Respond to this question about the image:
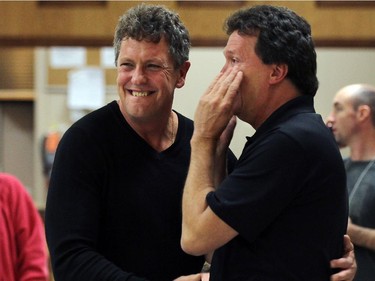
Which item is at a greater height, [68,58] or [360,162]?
[68,58]

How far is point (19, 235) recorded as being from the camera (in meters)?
2.41

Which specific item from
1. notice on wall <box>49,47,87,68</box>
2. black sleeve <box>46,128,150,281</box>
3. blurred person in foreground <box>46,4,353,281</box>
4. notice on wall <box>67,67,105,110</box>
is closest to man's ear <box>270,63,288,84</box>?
blurred person in foreground <box>46,4,353,281</box>

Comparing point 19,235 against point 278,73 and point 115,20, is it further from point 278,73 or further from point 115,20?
point 278,73

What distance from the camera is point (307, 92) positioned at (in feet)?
5.25

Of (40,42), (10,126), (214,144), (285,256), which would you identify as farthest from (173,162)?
(10,126)

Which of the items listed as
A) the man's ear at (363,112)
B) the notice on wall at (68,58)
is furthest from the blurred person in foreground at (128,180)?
the notice on wall at (68,58)

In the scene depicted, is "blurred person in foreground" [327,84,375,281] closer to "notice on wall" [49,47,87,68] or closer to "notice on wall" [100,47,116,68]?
"notice on wall" [100,47,116,68]

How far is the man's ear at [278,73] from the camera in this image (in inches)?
61.1

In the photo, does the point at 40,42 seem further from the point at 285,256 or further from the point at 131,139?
the point at 285,256

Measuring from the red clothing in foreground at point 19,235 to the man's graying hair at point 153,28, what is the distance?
82cm

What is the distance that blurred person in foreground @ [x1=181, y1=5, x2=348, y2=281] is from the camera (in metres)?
1.47

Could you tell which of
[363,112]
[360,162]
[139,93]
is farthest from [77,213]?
[363,112]

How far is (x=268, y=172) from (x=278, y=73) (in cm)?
21

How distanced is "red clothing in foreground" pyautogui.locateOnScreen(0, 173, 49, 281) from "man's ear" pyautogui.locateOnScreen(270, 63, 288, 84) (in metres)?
1.10
